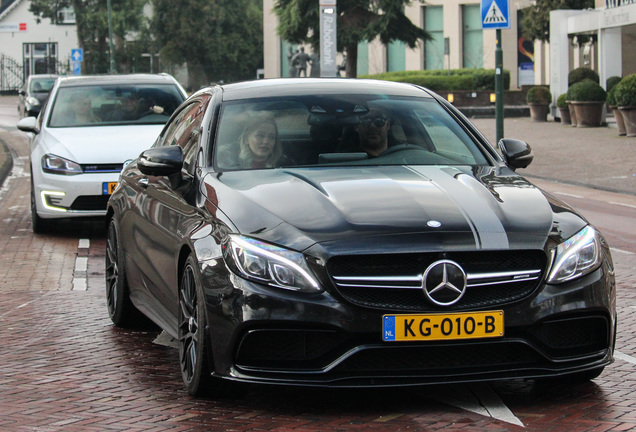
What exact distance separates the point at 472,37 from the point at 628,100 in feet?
133

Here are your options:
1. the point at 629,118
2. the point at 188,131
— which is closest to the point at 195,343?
the point at 188,131

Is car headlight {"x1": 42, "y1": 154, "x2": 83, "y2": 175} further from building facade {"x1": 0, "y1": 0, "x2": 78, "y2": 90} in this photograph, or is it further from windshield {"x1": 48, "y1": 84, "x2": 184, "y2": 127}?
building facade {"x1": 0, "y1": 0, "x2": 78, "y2": 90}

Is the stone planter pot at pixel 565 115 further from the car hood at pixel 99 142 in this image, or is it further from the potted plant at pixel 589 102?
the car hood at pixel 99 142

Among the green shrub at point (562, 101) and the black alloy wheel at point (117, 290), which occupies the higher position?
the green shrub at point (562, 101)

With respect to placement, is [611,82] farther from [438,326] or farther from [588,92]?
[438,326]

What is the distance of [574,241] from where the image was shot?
203 inches

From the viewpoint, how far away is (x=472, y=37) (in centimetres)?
6644

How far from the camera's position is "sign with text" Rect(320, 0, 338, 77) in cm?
2898

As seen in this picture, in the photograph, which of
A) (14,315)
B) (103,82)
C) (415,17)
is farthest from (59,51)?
(14,315)

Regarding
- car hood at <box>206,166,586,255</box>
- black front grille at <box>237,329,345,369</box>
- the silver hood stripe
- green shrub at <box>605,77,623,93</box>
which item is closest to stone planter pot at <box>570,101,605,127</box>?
green shrub at <box>605,77,623,93</box>

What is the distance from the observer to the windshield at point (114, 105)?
13281mm

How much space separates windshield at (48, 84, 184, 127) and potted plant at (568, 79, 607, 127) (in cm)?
2026

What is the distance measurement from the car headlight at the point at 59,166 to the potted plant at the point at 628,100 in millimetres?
17121

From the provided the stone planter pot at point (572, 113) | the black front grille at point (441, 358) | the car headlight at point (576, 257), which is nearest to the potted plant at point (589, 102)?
the stone planter pot at point (572, 113)
